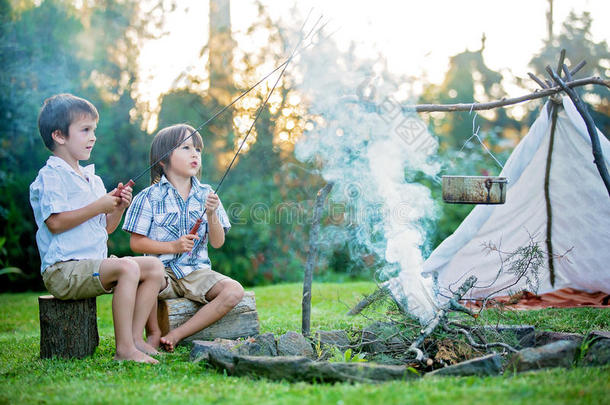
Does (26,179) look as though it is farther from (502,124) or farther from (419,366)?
(502,124)

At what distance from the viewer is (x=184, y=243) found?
3.36 m

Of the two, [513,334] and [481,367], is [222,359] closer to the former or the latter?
[481,367]

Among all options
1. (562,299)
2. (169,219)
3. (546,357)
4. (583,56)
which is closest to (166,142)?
(169,219)

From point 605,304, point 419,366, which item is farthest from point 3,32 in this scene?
point 605,304

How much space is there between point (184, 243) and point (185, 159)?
0.61 m

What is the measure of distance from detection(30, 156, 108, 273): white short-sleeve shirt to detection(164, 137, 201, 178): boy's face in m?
0.58

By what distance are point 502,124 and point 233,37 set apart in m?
8.91

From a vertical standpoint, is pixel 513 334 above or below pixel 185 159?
below

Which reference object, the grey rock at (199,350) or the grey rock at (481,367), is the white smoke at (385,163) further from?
the grey rock at (199,350)

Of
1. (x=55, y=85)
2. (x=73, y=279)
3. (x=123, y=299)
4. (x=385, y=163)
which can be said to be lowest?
(x=123, y=299)

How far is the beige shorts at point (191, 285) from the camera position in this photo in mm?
3531

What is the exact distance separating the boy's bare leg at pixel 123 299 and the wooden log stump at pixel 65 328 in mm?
239

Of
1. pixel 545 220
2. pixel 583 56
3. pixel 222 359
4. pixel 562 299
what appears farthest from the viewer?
pixel 583 56

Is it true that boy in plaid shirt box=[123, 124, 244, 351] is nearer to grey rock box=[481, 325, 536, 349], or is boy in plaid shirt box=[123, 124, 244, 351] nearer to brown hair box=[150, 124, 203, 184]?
brown hair box=[150, 124, 203, 184]
